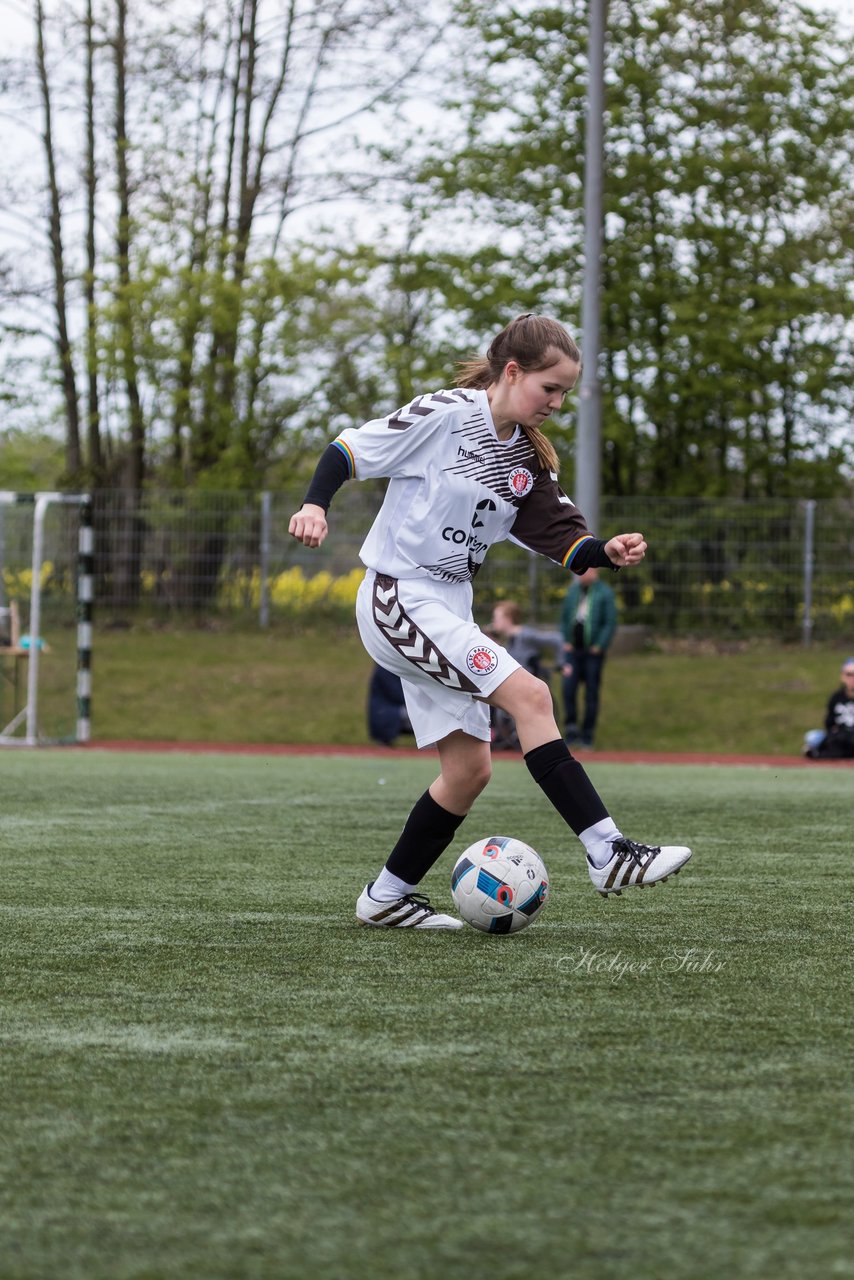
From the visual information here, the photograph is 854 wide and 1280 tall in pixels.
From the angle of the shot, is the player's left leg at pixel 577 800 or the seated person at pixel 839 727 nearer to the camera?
the player's left leg at pixel 577 800

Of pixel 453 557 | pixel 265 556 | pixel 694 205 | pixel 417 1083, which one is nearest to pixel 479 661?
pixel 453 557

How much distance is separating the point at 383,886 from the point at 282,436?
70.3ft

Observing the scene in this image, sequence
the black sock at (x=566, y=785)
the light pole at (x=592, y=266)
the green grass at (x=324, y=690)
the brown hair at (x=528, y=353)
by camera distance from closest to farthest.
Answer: the black sock at (x=566, y=785) → the brown hair at (x=528, y=353) → the light pole at (x=592, y=266) → the green grass at (x=324, y=690)

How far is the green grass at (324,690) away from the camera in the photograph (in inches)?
701

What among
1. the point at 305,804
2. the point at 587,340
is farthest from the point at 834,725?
the point at 305,804

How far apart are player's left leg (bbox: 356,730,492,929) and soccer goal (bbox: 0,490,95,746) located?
39.0 ft

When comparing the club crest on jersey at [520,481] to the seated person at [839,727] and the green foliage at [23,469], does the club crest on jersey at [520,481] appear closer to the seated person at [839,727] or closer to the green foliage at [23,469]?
the seated person at [839,727]

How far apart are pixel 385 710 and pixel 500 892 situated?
1202 centimetres

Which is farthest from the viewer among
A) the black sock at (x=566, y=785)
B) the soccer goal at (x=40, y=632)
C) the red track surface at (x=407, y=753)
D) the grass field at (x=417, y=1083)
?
the soccer goal at (x=40, y=632)

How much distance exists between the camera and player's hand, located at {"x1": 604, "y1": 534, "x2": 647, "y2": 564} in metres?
Result: 4.29

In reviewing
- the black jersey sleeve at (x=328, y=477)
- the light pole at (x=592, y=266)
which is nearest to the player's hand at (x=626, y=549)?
the black jersey sleeve at (x=328, y=477)

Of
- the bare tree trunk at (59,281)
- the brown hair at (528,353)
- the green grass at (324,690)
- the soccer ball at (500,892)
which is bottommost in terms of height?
the green grass at (324,690)

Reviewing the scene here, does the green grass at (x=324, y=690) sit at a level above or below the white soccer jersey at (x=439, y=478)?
below

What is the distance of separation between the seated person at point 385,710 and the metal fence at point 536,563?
354 cm
